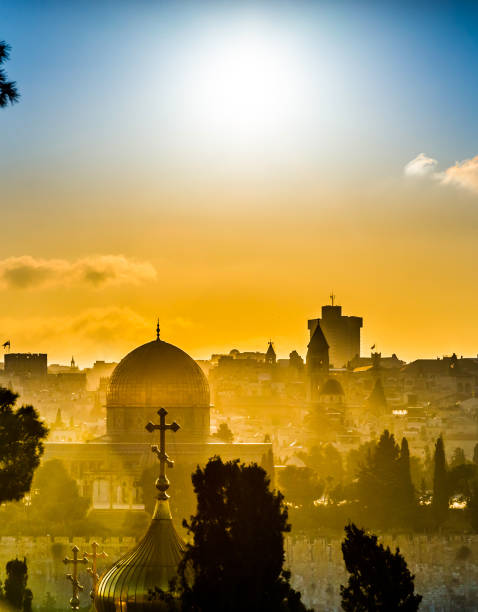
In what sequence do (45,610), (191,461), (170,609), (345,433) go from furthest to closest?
(345,433)
(191,461)
(45,610)
(170,609)

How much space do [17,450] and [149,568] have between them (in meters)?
9.94

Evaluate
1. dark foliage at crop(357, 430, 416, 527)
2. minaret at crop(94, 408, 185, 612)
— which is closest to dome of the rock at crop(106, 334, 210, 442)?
dark foliage at crop(357, 430, 416, 527)

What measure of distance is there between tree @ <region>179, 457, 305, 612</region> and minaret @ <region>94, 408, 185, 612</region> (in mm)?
374

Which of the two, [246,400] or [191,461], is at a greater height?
[246,400]

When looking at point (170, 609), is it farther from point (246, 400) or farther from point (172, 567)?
point (246, 400)

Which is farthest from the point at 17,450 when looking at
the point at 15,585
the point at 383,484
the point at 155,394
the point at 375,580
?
the point at 155,394

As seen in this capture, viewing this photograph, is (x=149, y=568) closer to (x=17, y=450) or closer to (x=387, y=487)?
(x=17, y=450)

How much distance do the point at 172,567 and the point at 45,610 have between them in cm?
3473

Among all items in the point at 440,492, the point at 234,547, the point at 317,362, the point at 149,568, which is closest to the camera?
the point at 149,568

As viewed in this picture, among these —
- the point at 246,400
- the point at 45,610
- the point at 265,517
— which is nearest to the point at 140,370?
the point at 45,610

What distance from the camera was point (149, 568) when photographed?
32.0 metres

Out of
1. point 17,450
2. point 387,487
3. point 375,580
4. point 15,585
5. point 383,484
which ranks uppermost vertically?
point 383,484

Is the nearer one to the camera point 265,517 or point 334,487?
point 265,517

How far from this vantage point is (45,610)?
65688 millimetres
